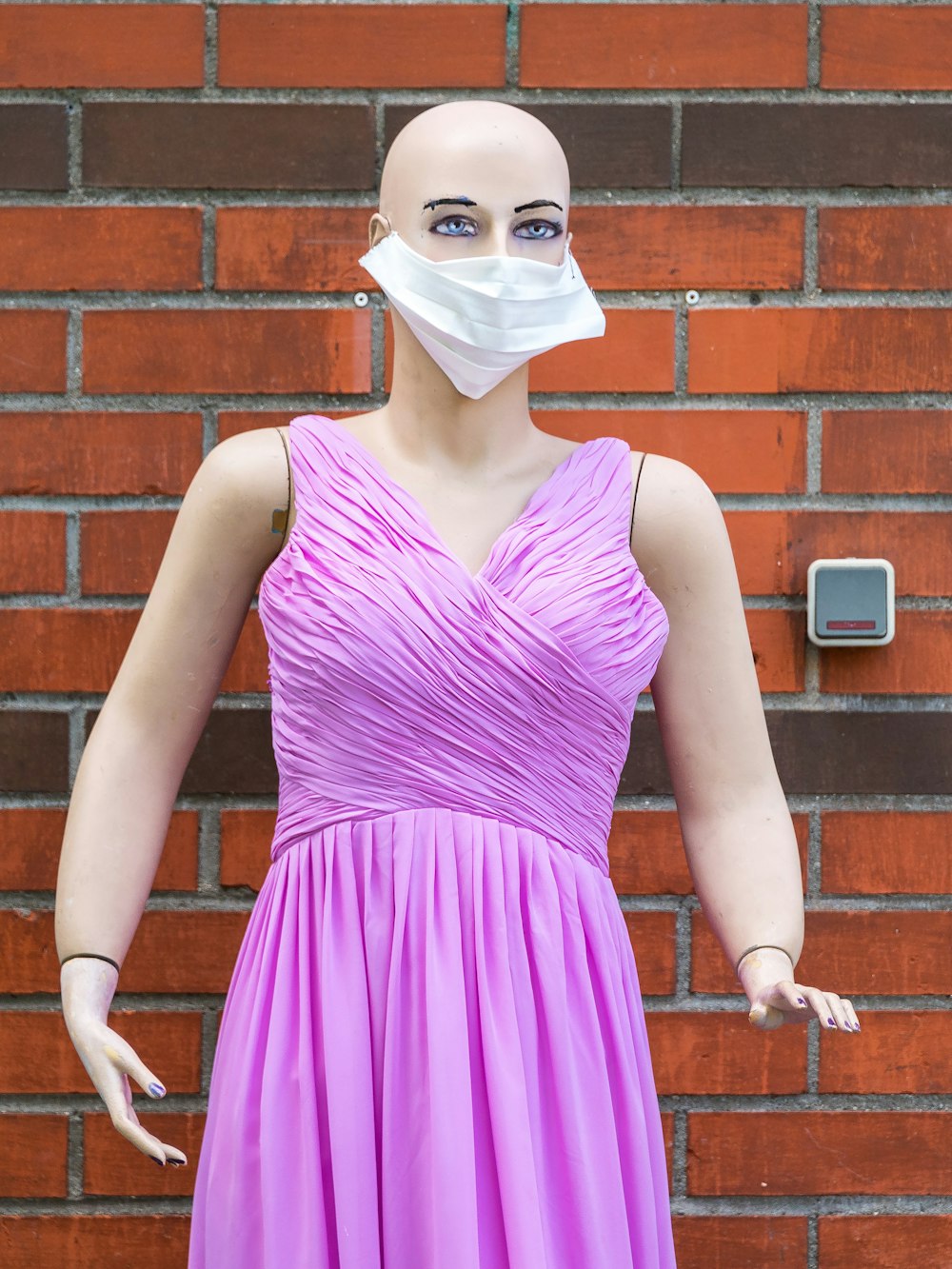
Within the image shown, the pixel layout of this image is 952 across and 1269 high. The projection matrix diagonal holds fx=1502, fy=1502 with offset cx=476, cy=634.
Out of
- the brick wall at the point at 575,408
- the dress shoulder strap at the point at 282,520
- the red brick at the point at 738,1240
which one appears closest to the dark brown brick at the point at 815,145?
the brick wall at the point at 575,408

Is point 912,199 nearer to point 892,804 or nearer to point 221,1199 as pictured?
point 892,804

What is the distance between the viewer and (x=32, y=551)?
216 centimetres

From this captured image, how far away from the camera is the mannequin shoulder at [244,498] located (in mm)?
1662

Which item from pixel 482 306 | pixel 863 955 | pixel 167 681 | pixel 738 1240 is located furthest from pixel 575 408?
pixel 738 1240

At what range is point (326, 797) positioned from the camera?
5.23 feet

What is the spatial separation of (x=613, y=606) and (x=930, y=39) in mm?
1125

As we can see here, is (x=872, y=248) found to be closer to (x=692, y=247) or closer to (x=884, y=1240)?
(x=692, y=247)

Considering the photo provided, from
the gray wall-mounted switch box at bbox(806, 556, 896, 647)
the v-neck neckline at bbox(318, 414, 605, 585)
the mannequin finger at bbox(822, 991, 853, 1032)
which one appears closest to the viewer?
the mannequin finger at bbox(822, 991, 853, 1032)

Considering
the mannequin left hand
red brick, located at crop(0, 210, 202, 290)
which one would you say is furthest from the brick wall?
the mannequin left hand

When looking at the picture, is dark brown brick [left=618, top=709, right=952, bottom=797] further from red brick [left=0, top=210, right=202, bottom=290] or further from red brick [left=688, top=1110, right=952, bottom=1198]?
red brick [left=0, top=210, right=202, bottom=290]

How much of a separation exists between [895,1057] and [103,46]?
6.05 ft

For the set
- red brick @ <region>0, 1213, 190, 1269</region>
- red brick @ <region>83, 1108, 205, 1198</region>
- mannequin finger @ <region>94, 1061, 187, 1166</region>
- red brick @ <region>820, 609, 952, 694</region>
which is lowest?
red brick @ <region>0, 1213, 190, 1269</region>

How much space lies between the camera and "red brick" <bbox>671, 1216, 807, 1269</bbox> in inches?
84.9

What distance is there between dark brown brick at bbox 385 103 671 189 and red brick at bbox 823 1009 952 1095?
1.25 m
